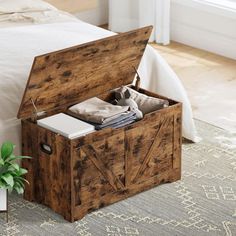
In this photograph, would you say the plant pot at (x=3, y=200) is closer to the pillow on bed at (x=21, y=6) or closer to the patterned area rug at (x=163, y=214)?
the patterned area rug at (x=163, y=214)

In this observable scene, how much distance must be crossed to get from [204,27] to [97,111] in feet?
7.23

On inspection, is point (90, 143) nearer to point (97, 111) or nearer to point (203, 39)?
point (97, 111)

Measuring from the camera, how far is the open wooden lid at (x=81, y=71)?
3.34 meters

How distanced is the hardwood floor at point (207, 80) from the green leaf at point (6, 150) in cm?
141

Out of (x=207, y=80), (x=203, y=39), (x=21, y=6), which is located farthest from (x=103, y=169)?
(x=203, y=39)

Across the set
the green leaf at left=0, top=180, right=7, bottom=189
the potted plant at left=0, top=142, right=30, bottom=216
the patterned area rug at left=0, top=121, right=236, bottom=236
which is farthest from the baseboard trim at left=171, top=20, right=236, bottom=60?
the green leaf at left=0, top=180, right=7, bottom=189

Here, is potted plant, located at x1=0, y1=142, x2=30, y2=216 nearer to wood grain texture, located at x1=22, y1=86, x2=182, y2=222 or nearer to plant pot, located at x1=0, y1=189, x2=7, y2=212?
plant pot, located at x1=0, y1=189, x2=7, y2=212

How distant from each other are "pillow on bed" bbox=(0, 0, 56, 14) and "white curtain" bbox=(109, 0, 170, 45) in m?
1.27

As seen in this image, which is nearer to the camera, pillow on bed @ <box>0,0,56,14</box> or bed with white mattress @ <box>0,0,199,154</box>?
bed with white mattress @ <box>0,0,199,154</box>

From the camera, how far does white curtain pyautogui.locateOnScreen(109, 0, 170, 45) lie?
5.61 m

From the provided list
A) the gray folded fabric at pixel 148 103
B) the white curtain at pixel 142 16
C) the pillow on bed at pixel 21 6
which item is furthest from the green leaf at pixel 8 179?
the white curtain at pixel 142 16

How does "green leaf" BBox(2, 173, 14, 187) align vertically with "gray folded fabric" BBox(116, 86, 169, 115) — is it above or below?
below

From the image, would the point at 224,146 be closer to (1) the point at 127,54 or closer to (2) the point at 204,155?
(2) the point at 204,155

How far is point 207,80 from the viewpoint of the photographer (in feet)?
16.5
